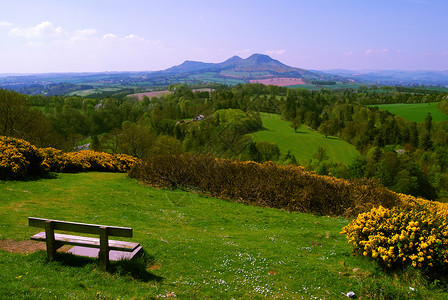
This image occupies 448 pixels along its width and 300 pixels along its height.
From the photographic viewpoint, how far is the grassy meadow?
19.4 ft

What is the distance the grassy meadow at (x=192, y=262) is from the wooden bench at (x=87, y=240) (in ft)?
1.07

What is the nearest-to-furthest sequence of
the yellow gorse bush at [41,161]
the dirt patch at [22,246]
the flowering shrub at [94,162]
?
1. the dirt patch at [22,246]
2. the yellow gorse bush at [41,161]
3. the flowering shrub at [94,162]

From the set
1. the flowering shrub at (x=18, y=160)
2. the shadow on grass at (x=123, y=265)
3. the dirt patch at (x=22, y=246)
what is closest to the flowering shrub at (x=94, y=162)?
the flowering shrub at (x=18, y=160)

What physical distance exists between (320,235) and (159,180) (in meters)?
11.9

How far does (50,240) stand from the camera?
6527mm

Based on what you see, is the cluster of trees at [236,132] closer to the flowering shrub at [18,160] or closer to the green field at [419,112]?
the green field at [419,112]

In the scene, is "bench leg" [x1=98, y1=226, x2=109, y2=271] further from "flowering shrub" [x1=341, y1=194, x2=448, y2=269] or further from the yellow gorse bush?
the yellow gorse bush

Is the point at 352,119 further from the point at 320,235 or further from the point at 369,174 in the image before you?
the point at 320,235

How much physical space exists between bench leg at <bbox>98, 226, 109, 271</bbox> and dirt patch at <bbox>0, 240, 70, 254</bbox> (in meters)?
1.70

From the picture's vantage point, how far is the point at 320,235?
35.9ft

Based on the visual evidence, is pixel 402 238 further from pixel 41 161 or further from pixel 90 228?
pixel 41 161

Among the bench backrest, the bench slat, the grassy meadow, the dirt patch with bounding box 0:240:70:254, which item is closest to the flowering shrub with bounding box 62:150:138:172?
the grassy meadow

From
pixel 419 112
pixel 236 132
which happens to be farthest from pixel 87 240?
pixel 419 112

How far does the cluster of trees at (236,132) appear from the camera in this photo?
137 ft
